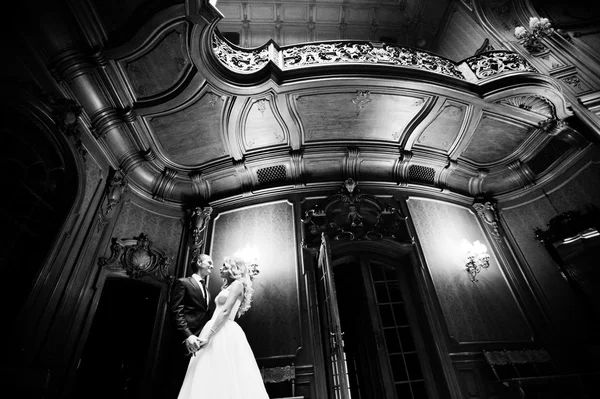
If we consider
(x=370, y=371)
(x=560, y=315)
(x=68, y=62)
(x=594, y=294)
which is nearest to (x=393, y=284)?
(x=370, y=371)

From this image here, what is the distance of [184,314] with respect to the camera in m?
2.95

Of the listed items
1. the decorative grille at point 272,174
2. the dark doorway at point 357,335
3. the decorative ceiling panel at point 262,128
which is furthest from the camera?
the decorative grille at point 272,174

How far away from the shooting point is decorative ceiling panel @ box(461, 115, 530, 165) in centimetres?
536

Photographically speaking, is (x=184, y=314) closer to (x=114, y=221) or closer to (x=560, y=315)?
(x=114, y=221)

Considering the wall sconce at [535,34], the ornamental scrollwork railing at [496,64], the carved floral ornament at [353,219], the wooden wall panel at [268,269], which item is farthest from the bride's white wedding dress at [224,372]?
the wall sconce at [535,34]

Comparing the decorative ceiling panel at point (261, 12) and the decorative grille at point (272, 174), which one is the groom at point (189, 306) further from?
the decorative ceiling panel at point (261, 12)

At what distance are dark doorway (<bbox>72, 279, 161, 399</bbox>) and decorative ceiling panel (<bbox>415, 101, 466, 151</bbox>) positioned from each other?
16.6 feet

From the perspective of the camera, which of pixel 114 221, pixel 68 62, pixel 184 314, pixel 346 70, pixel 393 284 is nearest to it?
pixel 184 314

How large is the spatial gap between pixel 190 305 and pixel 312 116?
338 cm

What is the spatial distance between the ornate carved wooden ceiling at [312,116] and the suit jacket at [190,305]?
257cm

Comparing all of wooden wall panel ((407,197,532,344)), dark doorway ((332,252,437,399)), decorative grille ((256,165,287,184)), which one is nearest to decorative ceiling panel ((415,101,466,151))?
wooden wall panel ((407,197,532,344))

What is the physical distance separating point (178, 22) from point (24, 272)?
326 cm

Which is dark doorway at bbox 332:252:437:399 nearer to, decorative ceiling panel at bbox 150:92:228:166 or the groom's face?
the groom's face

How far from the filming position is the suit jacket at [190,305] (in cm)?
290
